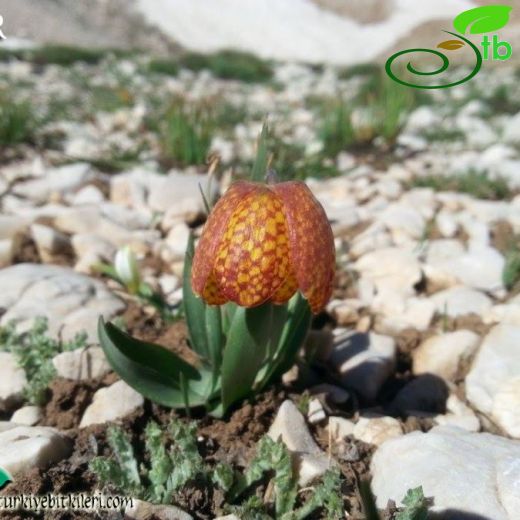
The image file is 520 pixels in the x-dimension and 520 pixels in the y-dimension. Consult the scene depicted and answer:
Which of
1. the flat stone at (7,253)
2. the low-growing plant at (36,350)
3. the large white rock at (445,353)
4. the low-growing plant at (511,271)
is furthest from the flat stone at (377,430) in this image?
the flat stone at (7,253)

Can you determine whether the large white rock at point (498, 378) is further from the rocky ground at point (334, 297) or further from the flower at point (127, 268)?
the flower at point (127, 268)

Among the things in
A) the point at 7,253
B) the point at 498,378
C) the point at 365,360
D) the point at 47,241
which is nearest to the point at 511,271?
the point at 498,378

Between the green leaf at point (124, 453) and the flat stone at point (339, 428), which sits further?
the flat stone at point (339, 428)

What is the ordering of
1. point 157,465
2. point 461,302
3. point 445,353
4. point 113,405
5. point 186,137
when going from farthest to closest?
point 186,137 → point 461,302 → point 445,353 → point 113,405 → point 157,465

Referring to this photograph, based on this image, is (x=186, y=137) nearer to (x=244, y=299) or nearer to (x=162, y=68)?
(x=244, y=299)

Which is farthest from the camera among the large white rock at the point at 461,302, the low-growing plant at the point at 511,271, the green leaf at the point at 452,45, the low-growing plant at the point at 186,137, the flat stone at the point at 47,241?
the low-growing plant at the point at 186,137
